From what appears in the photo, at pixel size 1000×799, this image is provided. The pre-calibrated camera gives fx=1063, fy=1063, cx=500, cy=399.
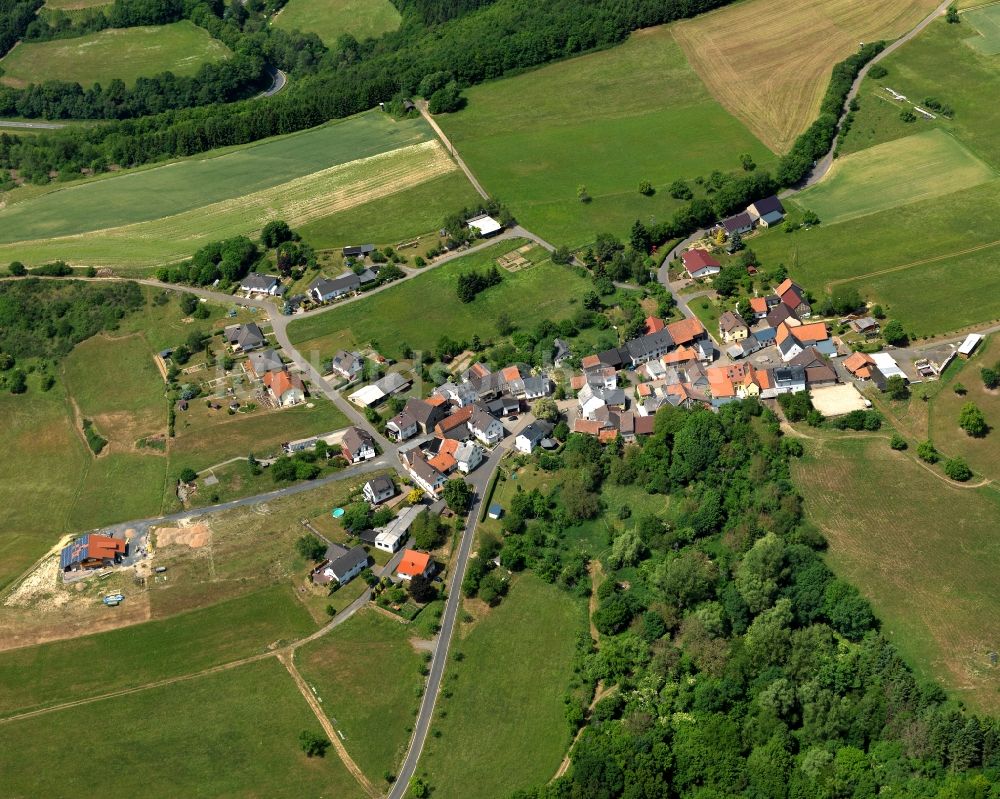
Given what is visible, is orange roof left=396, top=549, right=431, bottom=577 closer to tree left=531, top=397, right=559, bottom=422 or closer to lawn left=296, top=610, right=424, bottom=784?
lawn left=296, top=610, right=424, bottom=784

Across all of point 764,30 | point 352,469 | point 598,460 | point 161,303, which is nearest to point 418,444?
point 352,469

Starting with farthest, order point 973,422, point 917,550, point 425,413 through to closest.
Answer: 1. point 425,413
2. point 973,422
3. point 917,550

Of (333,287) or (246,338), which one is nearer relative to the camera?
(246,338)

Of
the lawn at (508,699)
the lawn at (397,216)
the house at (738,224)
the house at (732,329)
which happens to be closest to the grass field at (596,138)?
the lawn at (397,216)

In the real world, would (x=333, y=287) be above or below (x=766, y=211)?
below

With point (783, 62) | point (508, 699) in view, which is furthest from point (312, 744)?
point (783, 62)

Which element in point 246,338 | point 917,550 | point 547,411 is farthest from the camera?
point 246,338

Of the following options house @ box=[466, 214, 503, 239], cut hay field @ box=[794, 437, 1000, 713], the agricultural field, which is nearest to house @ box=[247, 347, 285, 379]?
the agricultural field

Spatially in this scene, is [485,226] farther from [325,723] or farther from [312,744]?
[312,744]
